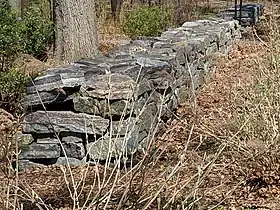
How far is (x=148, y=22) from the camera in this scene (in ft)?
40.1

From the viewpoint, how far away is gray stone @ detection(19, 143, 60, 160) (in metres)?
5.33

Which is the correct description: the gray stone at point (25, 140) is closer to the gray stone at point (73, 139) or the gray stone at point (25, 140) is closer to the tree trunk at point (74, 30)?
the gray stone at point (73, 139)

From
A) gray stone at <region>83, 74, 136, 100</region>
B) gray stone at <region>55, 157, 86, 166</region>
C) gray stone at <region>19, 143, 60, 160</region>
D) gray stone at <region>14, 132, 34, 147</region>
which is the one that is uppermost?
gray stone at <region>83, 74, 136, 100</region>

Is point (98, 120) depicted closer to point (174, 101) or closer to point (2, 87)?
point (174, 101)

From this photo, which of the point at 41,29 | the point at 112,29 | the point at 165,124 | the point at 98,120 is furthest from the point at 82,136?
the point at 112,29

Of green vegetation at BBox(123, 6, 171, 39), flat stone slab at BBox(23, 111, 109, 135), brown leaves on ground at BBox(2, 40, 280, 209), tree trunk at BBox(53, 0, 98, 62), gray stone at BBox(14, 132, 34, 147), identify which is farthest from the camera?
green vegetation at BBox(123, 6, 171, 39)

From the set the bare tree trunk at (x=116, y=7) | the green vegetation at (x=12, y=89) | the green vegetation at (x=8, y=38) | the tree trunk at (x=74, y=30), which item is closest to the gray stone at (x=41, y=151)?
the green vegetation at (x=12, y=89)

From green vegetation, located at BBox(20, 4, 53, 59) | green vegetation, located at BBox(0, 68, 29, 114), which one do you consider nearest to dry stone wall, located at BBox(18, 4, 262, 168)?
green vegetation, located at BBox(0, 68, 29, 114)

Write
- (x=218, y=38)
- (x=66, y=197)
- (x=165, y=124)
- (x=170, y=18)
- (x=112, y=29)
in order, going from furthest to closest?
1. (x=112, y=29)
2. (x=170, y=18)
3. (x=218, y=38)
4. (x=165, y=124)
5. (x=66, y=197)

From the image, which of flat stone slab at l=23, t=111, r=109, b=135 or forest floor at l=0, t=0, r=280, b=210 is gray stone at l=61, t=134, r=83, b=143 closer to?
flat stone slab at l=23, t=111, r=109, b=135

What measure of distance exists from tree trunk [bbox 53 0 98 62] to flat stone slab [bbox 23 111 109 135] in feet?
13.6

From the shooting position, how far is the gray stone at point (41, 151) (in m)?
5.33

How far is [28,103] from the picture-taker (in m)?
5.44

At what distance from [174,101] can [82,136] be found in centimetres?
205
